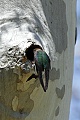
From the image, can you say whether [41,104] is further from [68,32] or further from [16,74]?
[68,32]

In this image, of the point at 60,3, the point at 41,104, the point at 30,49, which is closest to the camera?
the point at 30,49

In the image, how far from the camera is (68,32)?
4.21ft

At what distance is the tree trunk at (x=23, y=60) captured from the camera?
0.98 metres

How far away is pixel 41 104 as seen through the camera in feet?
3.59

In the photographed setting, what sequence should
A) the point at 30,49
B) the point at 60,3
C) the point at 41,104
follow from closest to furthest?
the point at 30,49, the point at 41,104, the point at 60,3

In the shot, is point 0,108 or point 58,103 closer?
point 0,108

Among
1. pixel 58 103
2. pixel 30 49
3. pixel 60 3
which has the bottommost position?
pixel 58 103

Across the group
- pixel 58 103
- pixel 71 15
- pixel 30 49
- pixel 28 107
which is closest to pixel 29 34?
pixel 30 49

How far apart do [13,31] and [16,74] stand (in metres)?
0.09

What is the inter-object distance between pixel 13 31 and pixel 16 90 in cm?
→ 12

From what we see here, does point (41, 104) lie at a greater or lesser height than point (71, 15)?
lesser

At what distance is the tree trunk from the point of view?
0.98 meters

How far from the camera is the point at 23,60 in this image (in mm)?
967

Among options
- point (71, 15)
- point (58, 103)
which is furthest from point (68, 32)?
point (58, 103)
